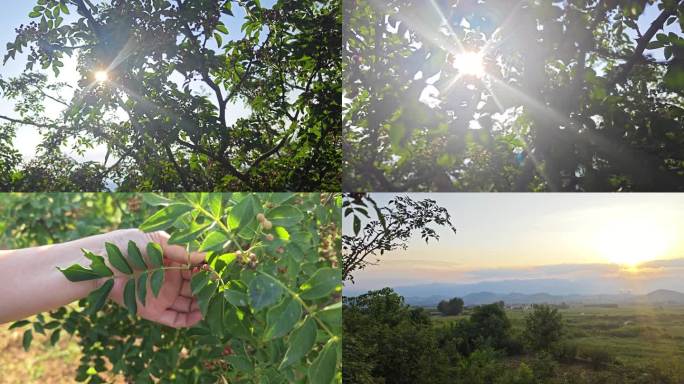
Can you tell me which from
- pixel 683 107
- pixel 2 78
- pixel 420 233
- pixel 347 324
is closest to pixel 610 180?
pixel 683 107

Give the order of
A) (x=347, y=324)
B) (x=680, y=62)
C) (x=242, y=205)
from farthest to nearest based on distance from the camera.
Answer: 1. (x=347, y=324)
2. (x=680, y=62)
3. (x=242, y=205)

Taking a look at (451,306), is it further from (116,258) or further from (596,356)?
(116,258)

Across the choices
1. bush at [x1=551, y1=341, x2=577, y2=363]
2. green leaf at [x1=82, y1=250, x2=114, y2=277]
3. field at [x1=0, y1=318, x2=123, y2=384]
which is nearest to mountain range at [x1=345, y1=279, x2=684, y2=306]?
bush at [x1=551, y1=341, x2=577, y2=363]

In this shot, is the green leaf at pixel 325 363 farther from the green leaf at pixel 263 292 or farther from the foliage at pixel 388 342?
the foliage at pixel 388 342

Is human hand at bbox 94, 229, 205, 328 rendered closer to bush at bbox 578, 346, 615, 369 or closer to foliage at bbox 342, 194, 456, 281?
foliage at bbox 342, 194, 456, 281

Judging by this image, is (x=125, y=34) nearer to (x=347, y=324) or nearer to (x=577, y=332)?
(x=347, y=324)

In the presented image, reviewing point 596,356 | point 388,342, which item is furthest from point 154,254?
point 596,356
